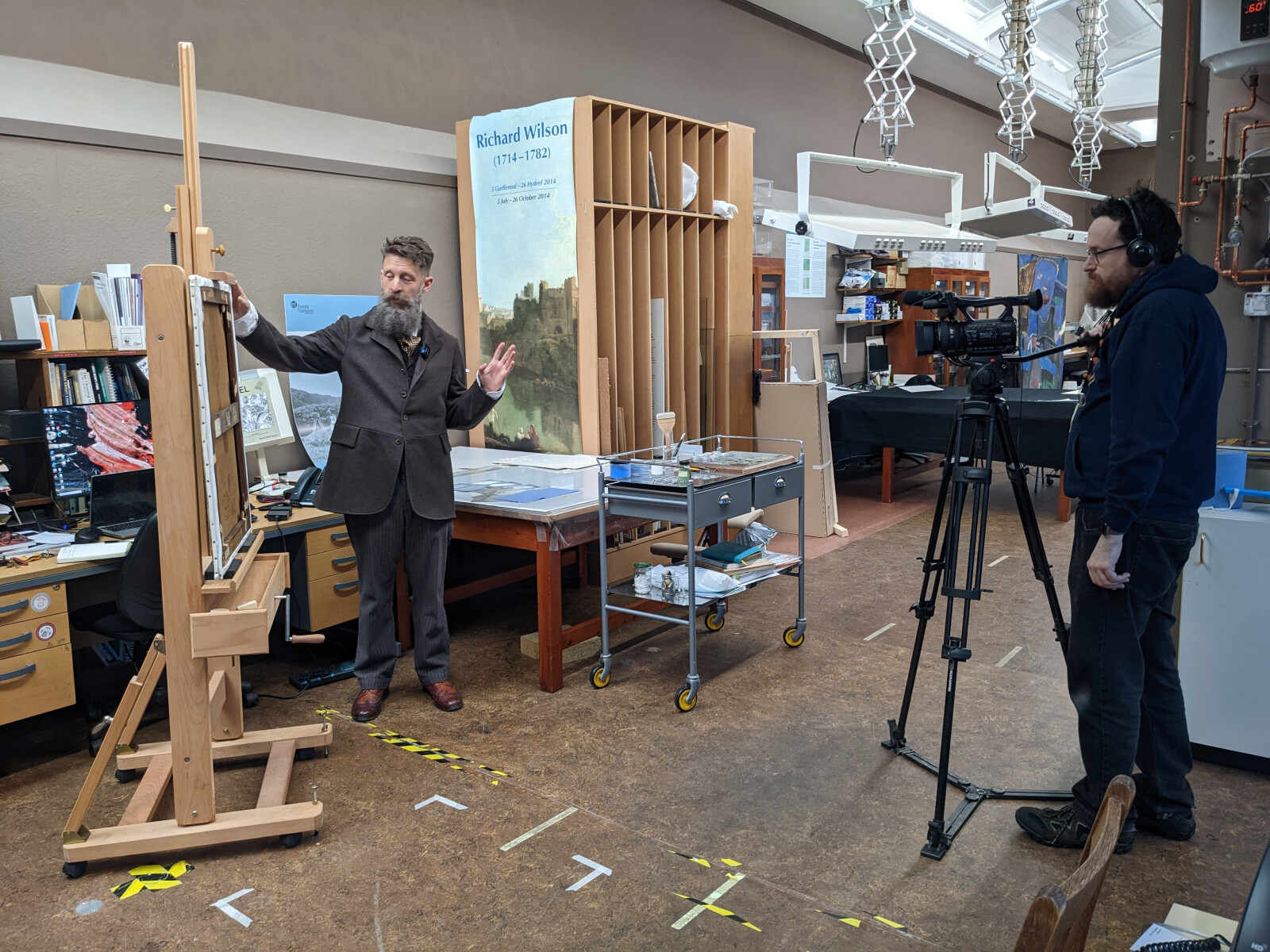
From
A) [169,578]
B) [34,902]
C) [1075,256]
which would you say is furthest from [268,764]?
[1075,256]

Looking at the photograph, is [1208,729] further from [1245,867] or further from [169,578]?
[169,578]

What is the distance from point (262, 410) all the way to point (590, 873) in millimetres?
2716

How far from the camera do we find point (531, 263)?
4.78 meters

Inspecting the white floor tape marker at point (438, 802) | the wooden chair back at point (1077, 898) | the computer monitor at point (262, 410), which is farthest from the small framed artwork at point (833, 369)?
the wooden chair back at point (1077, 898)

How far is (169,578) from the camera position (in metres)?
2.42

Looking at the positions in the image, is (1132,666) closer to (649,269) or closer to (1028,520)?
(1028,520)

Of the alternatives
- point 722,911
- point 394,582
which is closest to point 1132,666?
point 722,911

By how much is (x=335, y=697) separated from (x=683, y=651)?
5.15ft

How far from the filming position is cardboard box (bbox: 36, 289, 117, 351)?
3455 millimetres

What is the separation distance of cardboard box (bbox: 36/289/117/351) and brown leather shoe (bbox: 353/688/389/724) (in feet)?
5.22

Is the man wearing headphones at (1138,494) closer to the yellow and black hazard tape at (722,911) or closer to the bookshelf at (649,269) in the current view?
the yellow and black hazard tape at (722,911)

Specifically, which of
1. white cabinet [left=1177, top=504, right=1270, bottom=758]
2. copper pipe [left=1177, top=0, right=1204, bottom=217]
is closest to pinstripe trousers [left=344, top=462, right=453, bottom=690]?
white cabinet [left=1177, top=504, right=1270, bottom=758]

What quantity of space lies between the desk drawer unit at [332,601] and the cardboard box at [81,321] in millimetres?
1173

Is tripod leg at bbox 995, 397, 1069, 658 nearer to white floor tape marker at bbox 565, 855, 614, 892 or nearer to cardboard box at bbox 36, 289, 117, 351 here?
white floor tape marker at bbox 565, 855, 614, 892
